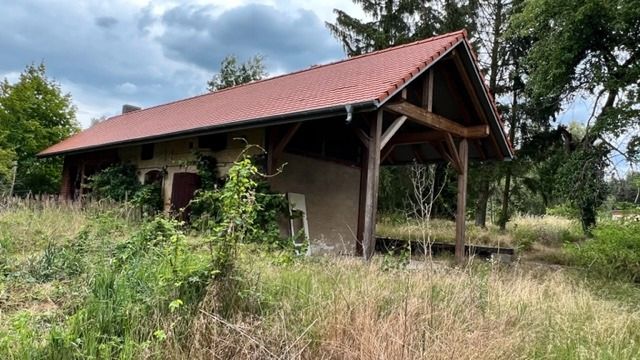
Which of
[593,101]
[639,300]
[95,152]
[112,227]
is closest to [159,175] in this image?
[95,152]

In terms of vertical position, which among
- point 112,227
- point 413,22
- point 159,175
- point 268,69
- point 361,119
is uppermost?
point 268,69

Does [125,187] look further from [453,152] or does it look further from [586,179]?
[586,179]

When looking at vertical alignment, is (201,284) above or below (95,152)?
below

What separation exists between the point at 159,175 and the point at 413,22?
40.6 feet

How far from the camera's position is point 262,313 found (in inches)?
132

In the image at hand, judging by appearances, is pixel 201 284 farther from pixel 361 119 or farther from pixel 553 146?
pixel 553 146

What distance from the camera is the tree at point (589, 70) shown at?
11.6 meters

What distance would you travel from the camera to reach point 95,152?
1477cm

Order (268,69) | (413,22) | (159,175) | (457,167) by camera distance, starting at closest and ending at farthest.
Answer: (457,167), (159,175), (413,22), (268,69)

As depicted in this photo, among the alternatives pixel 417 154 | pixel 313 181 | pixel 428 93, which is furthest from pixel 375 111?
pixel 417 154

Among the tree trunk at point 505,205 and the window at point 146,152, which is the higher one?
the window at point 146,152

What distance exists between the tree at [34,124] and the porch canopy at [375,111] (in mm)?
7500

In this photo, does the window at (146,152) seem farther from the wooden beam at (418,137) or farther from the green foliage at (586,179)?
the green foliage at (586,179)

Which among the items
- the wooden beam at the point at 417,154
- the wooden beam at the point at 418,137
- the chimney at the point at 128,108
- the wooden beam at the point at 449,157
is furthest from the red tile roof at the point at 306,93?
the chimney at the point at 128,108
